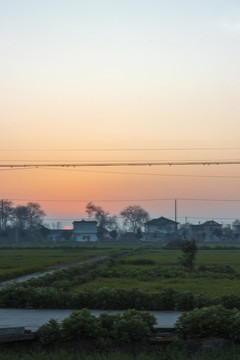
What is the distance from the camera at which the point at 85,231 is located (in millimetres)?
161875

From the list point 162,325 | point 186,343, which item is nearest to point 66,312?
point 162,325

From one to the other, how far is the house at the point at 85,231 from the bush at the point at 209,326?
149151mm

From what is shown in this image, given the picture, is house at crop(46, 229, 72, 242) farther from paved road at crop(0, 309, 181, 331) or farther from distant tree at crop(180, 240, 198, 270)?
paved road at crop(0, 309, 181, 331)

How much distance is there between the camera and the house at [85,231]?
160975mm

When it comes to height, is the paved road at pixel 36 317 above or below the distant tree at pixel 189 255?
below

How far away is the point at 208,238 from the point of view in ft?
563

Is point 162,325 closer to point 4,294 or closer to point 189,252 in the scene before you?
point 4,294

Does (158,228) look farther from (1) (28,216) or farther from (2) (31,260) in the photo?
(2) (31,260)

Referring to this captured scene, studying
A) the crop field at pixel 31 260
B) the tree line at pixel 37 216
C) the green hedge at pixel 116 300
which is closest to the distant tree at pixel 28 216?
the tree line at pixel 37 216

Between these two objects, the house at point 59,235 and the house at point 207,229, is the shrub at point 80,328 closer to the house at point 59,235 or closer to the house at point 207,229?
the house at point 59,235

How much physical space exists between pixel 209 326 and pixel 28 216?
177m

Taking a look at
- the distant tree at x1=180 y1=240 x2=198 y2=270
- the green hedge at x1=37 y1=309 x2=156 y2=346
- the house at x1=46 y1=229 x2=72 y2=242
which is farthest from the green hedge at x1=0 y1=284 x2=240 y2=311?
the house at x1=46 y1=229 x2=72 y2=242

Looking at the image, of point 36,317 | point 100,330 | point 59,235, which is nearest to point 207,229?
point 59,235

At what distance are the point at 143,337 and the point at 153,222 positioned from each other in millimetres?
164954
